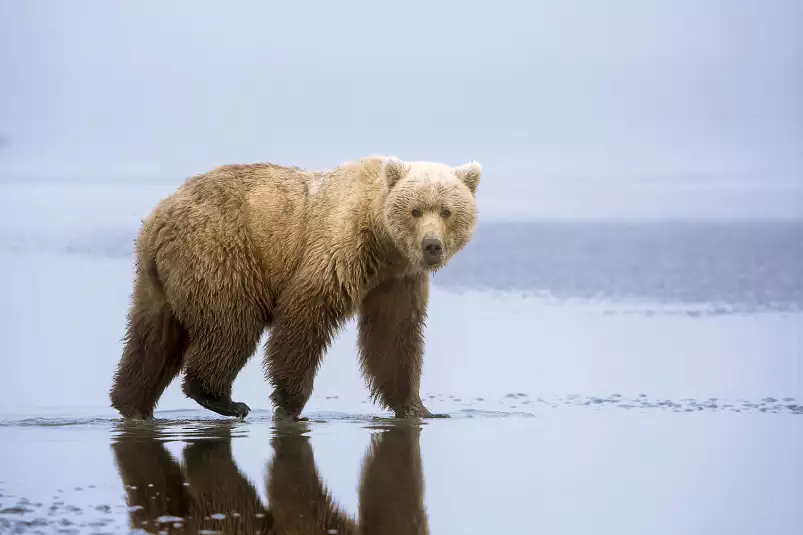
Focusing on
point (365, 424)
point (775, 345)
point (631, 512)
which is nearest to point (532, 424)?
point (365, 424)

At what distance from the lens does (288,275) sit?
400 inches

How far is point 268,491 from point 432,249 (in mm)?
2720

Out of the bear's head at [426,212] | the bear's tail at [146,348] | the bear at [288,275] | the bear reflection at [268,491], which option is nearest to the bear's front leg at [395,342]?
the bear at [288,275]

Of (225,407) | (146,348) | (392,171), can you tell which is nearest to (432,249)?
(392,171)

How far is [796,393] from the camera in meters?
11.1

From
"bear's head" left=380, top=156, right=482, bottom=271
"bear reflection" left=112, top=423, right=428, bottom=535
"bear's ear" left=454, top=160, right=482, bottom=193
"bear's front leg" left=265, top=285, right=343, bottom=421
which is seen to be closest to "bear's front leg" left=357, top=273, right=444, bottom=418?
"bear's front leg" left=265, top=285, right=343, bottom=421

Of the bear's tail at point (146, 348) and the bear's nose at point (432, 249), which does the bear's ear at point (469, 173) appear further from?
the bear's tail at point (146, 348)

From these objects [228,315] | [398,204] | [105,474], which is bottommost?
[105,474]

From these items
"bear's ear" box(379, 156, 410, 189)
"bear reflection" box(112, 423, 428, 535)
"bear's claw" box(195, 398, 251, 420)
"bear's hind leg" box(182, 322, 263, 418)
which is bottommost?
"bear reflection" box(112, 423, 428, 535)

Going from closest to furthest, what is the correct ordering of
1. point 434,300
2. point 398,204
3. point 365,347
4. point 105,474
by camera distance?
1. point 105,474
2. point 398,204
3. point 365,347
4. point 434,300

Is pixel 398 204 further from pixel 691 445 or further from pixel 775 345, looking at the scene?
pixel 775 345

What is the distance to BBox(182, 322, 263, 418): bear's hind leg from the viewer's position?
395 inches

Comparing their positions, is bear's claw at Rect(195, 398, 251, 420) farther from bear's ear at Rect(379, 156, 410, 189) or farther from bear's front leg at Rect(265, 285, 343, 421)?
bear's ear at Rect(379, 156, 410, 189)

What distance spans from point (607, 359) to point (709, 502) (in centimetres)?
575
